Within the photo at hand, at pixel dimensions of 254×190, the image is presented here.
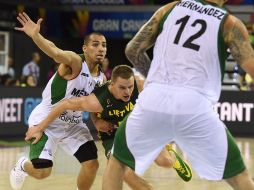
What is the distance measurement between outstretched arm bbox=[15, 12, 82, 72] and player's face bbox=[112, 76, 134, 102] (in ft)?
1.60

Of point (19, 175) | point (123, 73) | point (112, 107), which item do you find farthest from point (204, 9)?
point (19, 175)

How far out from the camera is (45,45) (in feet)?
18.0

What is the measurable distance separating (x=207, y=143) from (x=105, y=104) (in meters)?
1.85

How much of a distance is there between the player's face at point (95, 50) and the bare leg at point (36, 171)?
3.60 feet

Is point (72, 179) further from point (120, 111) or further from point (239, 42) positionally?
point (239, 42)

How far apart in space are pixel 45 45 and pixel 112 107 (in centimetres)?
85

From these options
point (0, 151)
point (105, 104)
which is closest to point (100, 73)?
point (105, 104)

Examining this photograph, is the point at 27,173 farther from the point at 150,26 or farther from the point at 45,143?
the point at 150,26

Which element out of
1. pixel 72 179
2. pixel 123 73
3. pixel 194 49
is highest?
pixel 194 49

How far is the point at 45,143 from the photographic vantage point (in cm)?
611

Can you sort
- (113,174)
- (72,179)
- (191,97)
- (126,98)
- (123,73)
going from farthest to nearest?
(72,179) → (126,98) → (123,73) → (113,174) → (191,97)

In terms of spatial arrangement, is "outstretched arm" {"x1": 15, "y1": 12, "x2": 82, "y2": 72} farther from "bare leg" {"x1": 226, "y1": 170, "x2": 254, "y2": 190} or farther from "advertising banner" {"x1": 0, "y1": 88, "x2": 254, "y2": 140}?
"advertising banner" {"x1": 0, "y1": 88, "x2": 254, "y2": 140}

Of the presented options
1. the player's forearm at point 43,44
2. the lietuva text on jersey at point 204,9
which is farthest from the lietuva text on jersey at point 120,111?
the lietuva text on jersey at point 204,9

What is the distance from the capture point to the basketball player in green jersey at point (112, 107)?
542 centimetres
